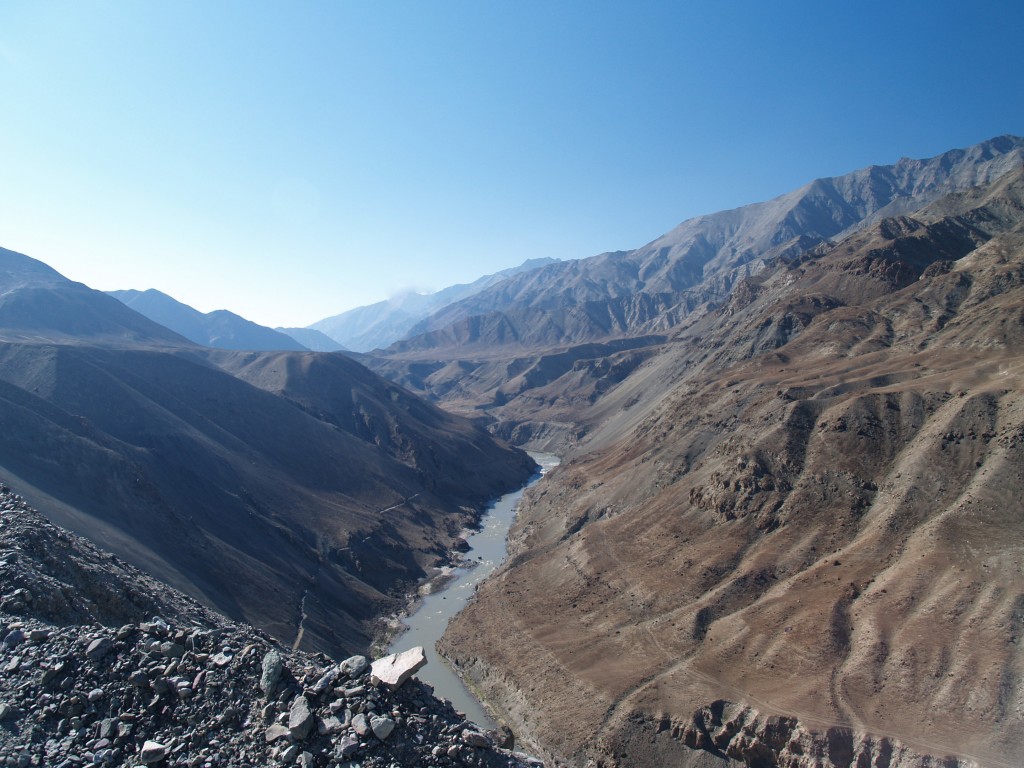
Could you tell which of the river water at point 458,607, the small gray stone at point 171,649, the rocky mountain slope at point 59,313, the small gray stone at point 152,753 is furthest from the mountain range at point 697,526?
the small gray stone at point 152,753

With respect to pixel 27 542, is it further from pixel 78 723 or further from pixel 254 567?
pixel 254 567

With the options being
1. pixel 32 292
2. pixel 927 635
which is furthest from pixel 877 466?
pixel 32 292

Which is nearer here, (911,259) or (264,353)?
(911,259)

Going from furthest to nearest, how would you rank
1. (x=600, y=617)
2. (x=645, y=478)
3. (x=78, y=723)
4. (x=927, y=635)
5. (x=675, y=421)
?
1. (x=675, y=421)
2. (x=645, y=478)
3. (x=600, y=617)
4. (x=927, y=635)
5. (x=78, y=723)

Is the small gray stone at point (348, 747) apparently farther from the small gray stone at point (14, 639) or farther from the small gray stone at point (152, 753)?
the small gray stone at point (14, 639)

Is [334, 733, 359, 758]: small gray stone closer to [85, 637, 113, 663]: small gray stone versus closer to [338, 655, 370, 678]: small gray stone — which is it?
[338, 655, 370, 678]: small gray stone
